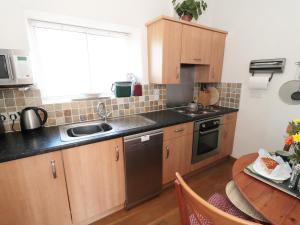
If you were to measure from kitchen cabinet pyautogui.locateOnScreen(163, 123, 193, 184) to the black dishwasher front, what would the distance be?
105mm

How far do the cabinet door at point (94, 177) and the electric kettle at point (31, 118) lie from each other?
496 millimetres

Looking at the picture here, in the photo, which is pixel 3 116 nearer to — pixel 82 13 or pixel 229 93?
pixel 82 13

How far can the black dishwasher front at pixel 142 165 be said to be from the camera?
1.60 meters

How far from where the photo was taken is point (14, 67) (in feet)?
4.03

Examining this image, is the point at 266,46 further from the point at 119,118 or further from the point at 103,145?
the point at 103,145

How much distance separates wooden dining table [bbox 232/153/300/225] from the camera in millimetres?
739

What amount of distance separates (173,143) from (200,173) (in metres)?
0.84

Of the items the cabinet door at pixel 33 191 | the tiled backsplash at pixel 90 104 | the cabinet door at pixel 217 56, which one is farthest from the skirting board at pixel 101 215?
the cabinet door at pixel 217 56

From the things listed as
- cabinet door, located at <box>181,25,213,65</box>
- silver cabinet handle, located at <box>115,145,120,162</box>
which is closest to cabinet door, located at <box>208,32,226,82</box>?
cabinet door, located at <box>181,25,213,65</box>

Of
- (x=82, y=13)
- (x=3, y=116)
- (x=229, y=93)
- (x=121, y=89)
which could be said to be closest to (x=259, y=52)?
(x=229, y=93)

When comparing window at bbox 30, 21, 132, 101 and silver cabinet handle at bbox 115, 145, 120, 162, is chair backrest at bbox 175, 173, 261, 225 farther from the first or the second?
window at bbox 30, 21, 132, 101

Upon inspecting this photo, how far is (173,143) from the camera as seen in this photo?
1928mm

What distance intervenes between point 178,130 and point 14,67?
1597mm

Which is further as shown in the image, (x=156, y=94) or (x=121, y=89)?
(x=156, y=94)
